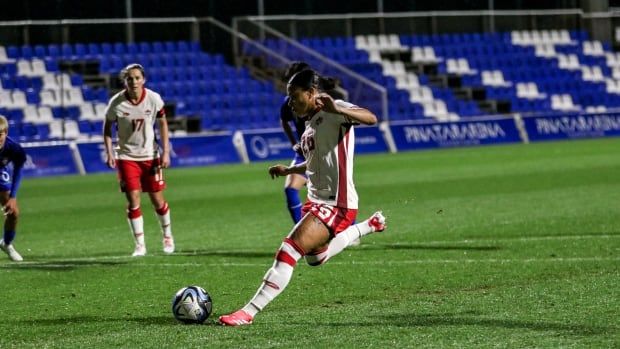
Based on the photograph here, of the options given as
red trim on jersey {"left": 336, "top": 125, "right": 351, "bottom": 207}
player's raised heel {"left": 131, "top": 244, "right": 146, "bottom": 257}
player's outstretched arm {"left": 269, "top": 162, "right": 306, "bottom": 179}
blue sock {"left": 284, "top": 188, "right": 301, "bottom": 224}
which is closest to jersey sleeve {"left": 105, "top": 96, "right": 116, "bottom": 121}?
player's raised heel {"left": 131, "top": 244, "right": 146, "bottom": 257}

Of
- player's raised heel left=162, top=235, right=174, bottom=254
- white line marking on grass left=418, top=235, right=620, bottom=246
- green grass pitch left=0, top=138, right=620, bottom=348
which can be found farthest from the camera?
player's raised heel left=162, top=235, right=174, bottom=254

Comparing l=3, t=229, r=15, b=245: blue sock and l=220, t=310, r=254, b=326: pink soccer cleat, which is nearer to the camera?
l=220, t=310, r=254, b=326: pink soccer cleat

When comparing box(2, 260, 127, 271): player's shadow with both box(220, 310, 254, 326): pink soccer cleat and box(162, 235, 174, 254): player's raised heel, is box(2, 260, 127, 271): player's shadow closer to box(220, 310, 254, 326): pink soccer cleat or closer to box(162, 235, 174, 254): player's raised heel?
box(162, 235, 174, 254): player's raised heel

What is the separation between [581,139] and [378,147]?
8019mm

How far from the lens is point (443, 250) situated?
14.4 m

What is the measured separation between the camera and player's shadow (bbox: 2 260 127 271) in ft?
45.1

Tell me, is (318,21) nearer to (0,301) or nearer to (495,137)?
(495,137)

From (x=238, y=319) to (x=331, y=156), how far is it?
1355 mm

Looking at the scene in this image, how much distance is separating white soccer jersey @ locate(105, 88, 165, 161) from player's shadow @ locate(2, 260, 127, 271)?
1.37 m

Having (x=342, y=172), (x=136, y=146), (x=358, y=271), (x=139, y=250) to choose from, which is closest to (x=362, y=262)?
(x=358, y=271)

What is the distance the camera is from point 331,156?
9.42 meters

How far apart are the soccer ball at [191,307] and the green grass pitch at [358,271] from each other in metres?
0.09

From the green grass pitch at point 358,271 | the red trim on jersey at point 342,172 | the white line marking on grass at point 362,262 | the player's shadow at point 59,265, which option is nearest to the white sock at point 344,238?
the red trim on jersey at point 342,172

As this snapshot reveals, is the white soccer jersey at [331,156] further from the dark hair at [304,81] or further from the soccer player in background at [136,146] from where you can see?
the soccer player in background at [136,146]
